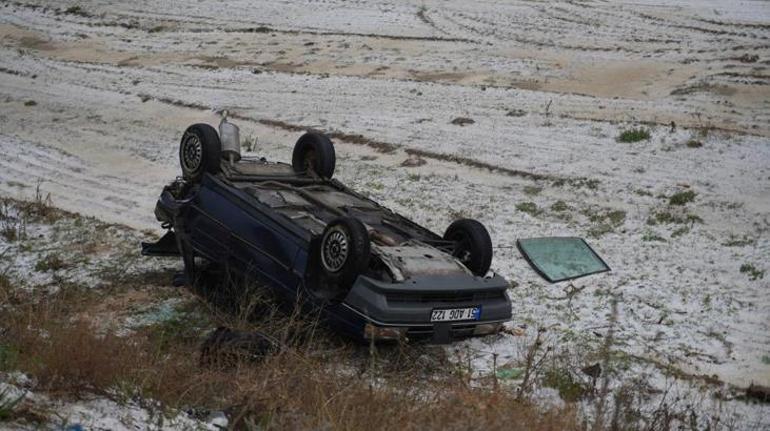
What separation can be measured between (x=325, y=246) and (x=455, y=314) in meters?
1.27

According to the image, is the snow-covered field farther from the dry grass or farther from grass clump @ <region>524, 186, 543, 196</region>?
the dry grass

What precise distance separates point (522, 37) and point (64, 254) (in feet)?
64.3

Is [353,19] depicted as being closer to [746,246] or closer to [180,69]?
[180,69]

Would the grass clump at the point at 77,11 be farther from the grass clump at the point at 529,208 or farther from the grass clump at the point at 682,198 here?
the grass clump at the point at 682,198

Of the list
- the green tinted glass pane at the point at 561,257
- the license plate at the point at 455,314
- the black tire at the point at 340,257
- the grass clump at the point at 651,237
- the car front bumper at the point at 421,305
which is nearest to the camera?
the car front bumper at the point at 421,305

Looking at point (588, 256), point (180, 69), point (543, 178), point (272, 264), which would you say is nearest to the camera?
point (272, 264)

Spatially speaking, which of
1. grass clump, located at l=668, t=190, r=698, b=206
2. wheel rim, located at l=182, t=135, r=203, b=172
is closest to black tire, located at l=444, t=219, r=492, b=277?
wheel rim, located at l=182, t=135, r=203, b=172

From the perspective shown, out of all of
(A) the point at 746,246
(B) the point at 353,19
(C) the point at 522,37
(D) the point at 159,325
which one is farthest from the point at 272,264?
(B) the point at 353,19

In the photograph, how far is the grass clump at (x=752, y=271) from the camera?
10.7m

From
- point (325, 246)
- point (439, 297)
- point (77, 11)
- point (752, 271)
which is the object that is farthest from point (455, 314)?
point (77, 11)

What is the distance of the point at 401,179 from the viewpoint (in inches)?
581

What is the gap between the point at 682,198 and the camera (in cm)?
1326

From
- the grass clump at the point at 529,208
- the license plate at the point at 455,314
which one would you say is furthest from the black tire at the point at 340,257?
the grass clump at the point at 529,208

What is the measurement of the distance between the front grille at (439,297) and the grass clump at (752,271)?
3.93m
